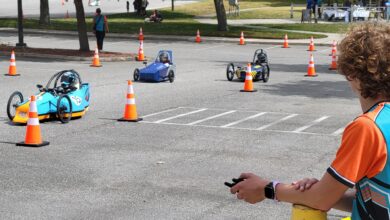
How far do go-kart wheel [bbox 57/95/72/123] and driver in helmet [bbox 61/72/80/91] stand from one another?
0.76 metres

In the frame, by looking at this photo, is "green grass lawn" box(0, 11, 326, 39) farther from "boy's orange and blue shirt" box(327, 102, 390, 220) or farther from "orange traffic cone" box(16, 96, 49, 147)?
"boy's orange and blue shirt" box(327, 102, 390, 220)

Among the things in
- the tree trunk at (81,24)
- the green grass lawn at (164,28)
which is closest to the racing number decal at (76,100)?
the tree trunk at (81,24)

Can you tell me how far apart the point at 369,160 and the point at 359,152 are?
7 centimetres

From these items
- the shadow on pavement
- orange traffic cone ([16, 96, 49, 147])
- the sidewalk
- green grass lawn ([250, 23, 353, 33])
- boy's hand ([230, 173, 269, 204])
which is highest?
boy's hand ([230, 173, 269, 204])

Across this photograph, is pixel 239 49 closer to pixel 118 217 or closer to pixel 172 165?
pixel 172 165

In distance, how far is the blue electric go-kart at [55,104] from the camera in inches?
540

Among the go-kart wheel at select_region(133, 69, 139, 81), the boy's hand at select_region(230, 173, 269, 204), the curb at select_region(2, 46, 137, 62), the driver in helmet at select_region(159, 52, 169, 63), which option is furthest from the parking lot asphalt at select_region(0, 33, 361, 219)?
the curb at select_region(2, 46, 137, 62)

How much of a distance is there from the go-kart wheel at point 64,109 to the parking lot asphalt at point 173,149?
13 centimetres

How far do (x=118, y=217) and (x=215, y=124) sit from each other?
20.9 ft

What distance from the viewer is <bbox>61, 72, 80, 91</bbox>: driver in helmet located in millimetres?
14888

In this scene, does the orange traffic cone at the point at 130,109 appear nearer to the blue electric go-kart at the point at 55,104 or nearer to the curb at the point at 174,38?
the blue electric go-kart at the point at 55,104

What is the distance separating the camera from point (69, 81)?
1528cm

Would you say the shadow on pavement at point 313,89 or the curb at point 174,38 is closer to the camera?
the shadow on pavement at point 313,89

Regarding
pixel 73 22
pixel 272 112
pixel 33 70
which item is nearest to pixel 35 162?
pixel 272 112
